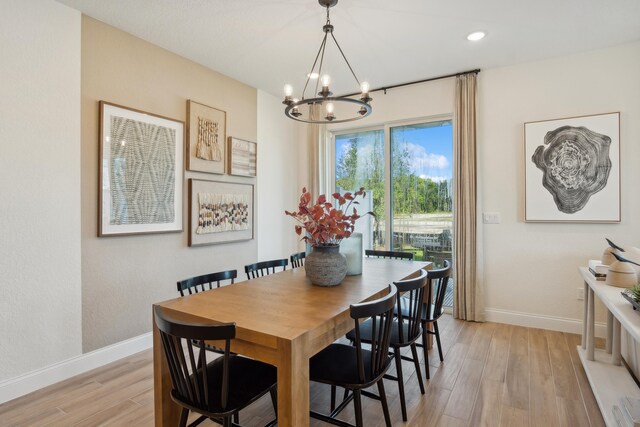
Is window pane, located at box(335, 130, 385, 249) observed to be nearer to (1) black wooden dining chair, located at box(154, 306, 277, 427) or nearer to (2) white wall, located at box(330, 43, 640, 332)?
(2) white wall, located at box(330, 43, 640, 332)

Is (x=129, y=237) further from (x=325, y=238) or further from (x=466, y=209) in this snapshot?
(x=466, y=209)

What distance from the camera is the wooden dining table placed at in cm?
138

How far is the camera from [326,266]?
7.22 ft

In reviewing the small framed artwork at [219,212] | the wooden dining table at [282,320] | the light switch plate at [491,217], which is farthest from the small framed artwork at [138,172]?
the light switch plate at [491,217]

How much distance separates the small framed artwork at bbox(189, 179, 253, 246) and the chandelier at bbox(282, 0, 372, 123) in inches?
46.9

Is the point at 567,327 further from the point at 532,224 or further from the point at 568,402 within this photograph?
the point at 568,402

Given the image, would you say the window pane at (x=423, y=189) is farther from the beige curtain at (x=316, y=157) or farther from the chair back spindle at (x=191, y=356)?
the chair back spindle at (x=191, y=356)

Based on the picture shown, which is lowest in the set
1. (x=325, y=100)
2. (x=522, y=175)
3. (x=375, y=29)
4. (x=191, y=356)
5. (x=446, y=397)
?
(x=446, y=397)

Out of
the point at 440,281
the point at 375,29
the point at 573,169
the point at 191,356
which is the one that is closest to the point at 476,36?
the point at 375,29

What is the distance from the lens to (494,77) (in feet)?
12.7

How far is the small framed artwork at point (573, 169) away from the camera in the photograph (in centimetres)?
332

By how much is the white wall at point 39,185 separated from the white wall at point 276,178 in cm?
216

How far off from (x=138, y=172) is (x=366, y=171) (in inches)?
113

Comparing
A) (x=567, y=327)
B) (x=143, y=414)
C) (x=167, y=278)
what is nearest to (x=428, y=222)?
(x=567, y=327)
